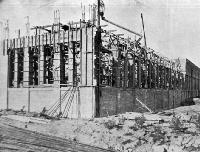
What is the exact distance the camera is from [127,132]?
17.7 m

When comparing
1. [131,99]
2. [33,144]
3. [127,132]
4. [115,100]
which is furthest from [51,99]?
[33,144]

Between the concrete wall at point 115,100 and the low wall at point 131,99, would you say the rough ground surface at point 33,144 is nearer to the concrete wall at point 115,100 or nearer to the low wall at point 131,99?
the concrete wall at point 115,100

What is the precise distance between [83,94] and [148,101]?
1229 cm

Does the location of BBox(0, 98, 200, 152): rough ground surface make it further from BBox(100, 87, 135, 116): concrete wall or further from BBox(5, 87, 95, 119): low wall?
BBox(100, 87, 135, 116): concrete wall

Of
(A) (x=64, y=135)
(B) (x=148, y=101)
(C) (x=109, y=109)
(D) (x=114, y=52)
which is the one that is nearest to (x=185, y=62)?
(B) (x=148, y=101)

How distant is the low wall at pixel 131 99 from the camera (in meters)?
23.7

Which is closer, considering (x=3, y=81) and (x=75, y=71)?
(x=75, y=71)

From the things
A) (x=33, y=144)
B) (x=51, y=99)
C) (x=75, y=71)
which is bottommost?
(x=33, y=144)

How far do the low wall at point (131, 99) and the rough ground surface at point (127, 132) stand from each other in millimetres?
2286

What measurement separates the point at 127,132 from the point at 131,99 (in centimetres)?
1092

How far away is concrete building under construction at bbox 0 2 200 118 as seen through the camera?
23.1 m

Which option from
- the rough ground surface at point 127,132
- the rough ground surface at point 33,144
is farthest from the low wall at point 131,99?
the rough ground surface at point 33,144

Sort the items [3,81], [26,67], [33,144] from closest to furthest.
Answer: [33,144] < [26,67] < [3,81]

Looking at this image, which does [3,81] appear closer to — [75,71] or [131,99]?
[75,71]
